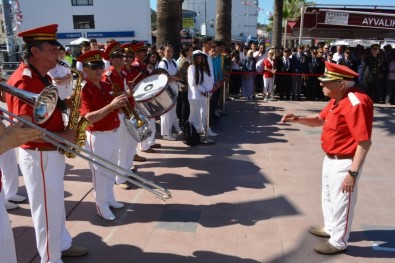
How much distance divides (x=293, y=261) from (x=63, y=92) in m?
3.66

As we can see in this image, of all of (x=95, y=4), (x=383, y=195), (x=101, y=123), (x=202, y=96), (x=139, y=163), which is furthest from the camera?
(x=95, y=4)

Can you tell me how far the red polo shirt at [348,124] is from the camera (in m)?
3.18

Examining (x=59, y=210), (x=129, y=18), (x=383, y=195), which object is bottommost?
(x=383, y=195)

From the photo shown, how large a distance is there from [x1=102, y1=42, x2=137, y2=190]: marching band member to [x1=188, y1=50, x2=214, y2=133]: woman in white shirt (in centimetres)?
218

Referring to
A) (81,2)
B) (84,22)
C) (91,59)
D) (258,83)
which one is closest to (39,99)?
(91,59)

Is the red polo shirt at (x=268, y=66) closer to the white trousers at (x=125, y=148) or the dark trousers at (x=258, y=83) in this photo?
the dark trousers at (x=258, y=83)

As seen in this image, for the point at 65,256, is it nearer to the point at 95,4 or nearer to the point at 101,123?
the point at 101,123

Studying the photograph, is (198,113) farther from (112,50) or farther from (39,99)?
(39,99)

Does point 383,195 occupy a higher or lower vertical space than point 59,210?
lower

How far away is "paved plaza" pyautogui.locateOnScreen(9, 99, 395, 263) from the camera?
364 cm

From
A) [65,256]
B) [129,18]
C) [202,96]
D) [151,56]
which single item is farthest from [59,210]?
[129,18]

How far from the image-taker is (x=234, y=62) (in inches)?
528

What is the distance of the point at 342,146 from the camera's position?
3.41 meters

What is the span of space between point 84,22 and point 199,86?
Result: 1517 inches
